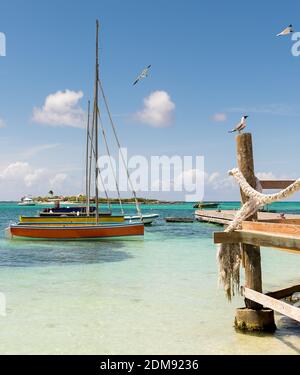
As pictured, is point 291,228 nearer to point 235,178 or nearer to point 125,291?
point 235,178

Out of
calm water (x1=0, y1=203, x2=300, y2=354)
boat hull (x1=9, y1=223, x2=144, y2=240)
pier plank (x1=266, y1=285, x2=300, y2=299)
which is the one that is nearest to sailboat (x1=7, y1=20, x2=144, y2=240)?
boat hull (x1=9, y1=223, x2=144, y2=240)

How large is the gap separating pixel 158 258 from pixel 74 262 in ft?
14.6

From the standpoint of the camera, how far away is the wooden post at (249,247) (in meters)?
8.51

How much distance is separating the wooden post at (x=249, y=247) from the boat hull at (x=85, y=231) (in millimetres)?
23243

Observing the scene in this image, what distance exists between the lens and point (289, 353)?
7.77 meters

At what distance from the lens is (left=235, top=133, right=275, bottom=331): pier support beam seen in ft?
28.0

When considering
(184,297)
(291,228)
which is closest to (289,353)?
(291,228)

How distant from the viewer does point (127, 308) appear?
11523 millimetres

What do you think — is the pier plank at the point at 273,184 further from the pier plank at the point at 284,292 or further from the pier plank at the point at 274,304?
the pier plank at the point at 284,292

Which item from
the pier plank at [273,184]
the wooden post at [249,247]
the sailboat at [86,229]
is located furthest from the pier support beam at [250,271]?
the sailboat at [86,229]

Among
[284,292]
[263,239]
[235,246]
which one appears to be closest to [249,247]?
[235,246]

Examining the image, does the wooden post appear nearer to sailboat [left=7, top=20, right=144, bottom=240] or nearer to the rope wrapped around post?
the rope wrapped around post

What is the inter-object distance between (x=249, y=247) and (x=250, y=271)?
1.51 ft

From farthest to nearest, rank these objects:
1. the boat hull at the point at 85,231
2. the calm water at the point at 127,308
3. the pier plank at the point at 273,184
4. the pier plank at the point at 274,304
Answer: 1. the boat hull at the point at 85,231
2. the pier plank at the point at 273,184
3. the calm water at the point at 127,308
4. the pier plank at the point at 274,304
